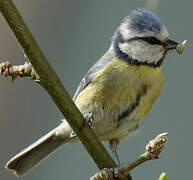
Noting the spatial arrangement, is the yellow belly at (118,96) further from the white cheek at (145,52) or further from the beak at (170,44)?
the beak at (170,44)

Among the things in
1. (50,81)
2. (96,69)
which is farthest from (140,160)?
(96,69)

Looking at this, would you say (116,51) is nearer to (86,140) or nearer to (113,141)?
(113,141)

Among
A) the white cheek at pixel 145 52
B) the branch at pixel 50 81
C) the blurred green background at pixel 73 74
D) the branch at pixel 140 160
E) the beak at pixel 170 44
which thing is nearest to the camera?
the branch at pixel 140 160

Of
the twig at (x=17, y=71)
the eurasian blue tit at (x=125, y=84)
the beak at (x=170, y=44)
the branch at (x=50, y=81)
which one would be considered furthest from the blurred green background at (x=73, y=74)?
the twig at (x=17, y=71)

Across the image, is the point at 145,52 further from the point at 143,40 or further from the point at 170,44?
the point at 170,44

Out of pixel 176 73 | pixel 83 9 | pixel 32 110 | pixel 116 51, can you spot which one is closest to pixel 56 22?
pixel 83 9

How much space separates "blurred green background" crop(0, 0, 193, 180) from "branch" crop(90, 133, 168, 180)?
2.22 metres

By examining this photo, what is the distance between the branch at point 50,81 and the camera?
1502 mm

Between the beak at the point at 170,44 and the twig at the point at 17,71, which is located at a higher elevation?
the twig at the point at 17,71

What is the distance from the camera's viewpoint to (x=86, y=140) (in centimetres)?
169

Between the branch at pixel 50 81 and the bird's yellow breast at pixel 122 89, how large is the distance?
2.77 feet

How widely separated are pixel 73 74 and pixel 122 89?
2121mm

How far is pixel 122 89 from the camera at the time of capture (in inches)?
101

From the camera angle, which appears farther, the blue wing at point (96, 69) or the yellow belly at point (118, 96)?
the blue wing at point (96, 69)
